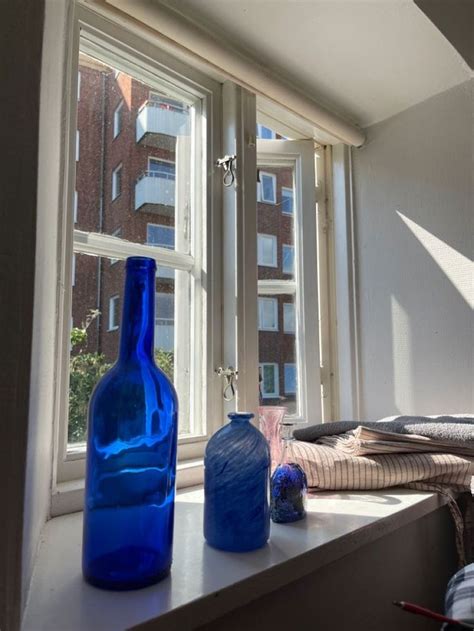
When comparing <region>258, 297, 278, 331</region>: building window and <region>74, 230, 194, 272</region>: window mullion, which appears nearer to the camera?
<region>74, 230, 194, 272</region>: window mullion

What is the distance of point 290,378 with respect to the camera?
4.21ft

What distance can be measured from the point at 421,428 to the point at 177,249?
2.15 ft

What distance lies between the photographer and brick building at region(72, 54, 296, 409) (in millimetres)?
878

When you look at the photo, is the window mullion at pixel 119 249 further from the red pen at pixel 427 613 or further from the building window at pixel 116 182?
the red pen at pixel 427 613

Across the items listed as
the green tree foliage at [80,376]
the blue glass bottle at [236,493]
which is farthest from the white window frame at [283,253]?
the blue glass bottle at [236,493]

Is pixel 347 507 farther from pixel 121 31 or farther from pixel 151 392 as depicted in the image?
pixel 121 31

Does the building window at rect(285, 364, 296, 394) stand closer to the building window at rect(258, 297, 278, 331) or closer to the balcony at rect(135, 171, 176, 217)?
the building window at rect(258, 297, 278, 331)

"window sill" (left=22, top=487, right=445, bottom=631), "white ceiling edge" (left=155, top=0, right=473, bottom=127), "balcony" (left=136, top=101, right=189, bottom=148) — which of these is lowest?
"window sill" (left=22, top=487, right=445, bottom=631)

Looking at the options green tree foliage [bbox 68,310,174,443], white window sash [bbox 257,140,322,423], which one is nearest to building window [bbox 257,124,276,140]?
white window sash [bbox 257,140,322,423]

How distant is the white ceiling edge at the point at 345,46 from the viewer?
987mm

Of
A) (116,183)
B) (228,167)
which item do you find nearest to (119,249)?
(116,183)

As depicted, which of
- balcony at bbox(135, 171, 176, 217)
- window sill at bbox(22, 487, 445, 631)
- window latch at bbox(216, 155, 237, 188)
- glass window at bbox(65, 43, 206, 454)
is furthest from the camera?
window latch at bbox(216, 155, 237, 188)

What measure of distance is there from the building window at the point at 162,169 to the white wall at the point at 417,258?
0.62 m

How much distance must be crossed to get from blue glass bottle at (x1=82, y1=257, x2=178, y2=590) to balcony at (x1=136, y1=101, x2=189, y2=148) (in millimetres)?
552
